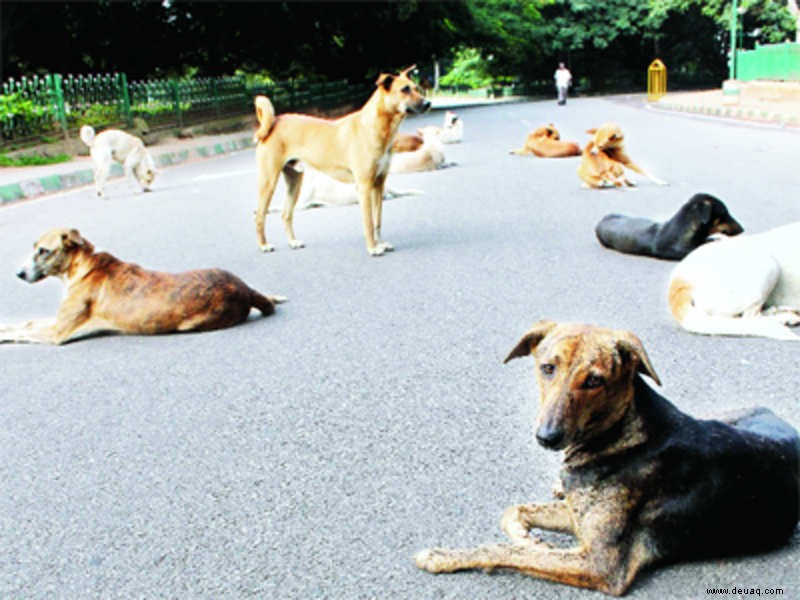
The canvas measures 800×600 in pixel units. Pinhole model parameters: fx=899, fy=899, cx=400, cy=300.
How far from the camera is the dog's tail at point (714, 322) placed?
5238 millimetres

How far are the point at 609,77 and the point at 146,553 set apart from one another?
6250cm

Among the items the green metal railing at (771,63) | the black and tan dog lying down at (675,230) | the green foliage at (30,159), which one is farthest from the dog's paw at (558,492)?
the green metal railing at (771,63)

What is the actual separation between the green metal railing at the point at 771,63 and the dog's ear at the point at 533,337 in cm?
3283

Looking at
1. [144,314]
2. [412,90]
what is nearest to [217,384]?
[144,314]

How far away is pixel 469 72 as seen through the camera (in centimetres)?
7906

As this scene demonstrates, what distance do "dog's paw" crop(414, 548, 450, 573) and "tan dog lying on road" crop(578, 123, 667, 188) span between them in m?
9.92

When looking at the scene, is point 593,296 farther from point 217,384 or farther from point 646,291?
point 217,384

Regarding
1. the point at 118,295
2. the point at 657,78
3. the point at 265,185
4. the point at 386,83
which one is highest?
the point at 386,83

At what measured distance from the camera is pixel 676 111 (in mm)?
32531

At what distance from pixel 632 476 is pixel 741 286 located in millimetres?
2967

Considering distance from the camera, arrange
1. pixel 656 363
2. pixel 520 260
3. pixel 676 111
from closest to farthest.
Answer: pixel 656 363 → pixel 520 260 → pixel 676 111

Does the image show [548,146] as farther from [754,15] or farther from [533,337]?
[754,15]

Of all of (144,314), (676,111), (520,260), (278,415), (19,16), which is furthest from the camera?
(676,111)

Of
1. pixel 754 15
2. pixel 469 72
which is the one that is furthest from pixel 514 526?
pixel 469 72
